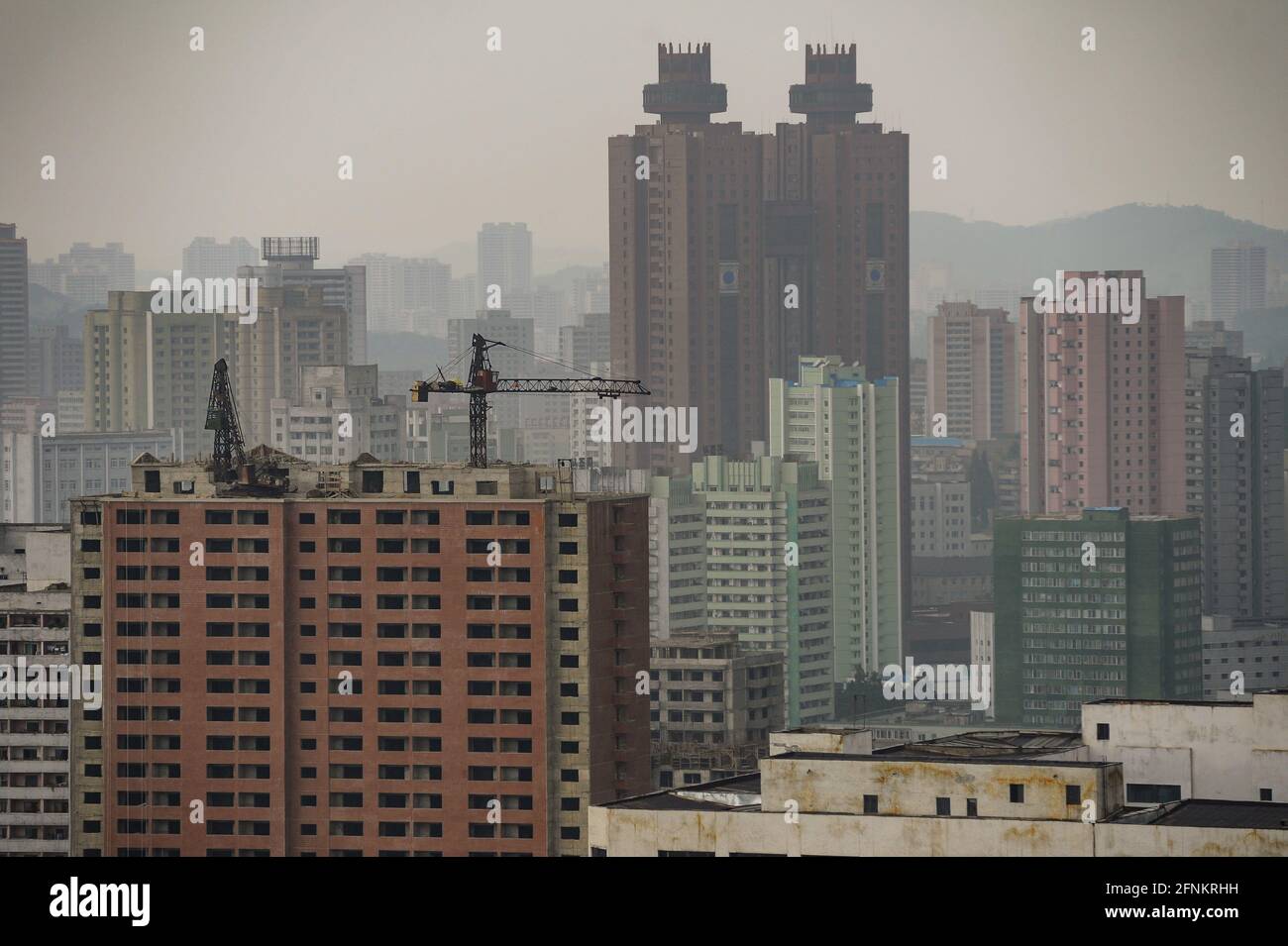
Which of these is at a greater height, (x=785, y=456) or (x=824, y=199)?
(x=824, y=199)

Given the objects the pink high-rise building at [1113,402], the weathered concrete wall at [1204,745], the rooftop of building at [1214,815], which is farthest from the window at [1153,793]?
the pink high-rise building at [1113,402]

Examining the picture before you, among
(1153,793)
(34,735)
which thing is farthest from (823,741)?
(34,735)

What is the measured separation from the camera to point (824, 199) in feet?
469

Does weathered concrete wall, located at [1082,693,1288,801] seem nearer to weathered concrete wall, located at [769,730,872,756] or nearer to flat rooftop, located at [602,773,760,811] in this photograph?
weathered concrete wall, located at [769,730,872,756]

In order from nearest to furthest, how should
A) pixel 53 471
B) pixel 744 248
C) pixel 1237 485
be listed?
pixel 53 471 → pixel 1237 485 → pixel 744 248

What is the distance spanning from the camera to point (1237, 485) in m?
105

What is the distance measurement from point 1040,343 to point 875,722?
34.1m

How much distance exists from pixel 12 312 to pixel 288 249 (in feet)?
76.3

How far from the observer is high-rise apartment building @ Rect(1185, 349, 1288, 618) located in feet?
337

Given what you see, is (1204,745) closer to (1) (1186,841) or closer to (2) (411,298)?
(1) (1186,841)

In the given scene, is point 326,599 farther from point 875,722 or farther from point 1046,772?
point 875,722

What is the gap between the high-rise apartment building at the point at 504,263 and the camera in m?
127
